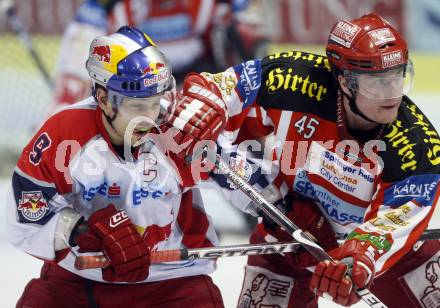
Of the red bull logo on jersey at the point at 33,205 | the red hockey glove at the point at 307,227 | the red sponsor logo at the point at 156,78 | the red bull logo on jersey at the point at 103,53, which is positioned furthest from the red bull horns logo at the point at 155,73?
the red hockey glove at the point at 307,227

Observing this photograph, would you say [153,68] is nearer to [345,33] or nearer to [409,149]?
[345,33]

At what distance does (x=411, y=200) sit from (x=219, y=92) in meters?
0.67

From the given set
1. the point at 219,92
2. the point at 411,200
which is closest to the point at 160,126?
the point at 219,92

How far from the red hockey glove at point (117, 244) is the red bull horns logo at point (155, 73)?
Result: 0.37 m

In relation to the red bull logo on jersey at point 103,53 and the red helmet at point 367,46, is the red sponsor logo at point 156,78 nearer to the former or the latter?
the red bull logo on jersey at point 103,53

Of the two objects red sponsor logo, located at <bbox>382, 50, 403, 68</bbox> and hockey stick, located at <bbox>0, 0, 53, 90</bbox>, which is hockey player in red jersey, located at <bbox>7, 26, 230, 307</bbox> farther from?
hockey stick, located at <bbox>0, 0, 53, 90</bbox>

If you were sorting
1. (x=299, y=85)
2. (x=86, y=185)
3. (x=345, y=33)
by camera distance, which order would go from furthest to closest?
(x=299, y=85)
(x=345, y=33)
(x=86, y=185)

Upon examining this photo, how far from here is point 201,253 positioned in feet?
10.4

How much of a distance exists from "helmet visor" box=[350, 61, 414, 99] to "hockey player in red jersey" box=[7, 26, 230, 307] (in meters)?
0.42

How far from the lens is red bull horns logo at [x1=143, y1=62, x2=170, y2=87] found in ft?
9.69

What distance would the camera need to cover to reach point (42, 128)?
Result: 2.99m

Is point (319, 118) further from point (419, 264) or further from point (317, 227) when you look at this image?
point (419, 264)

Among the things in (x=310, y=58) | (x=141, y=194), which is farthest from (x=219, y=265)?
(x=141, y=194)

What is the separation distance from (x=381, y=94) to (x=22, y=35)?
11.3ft
